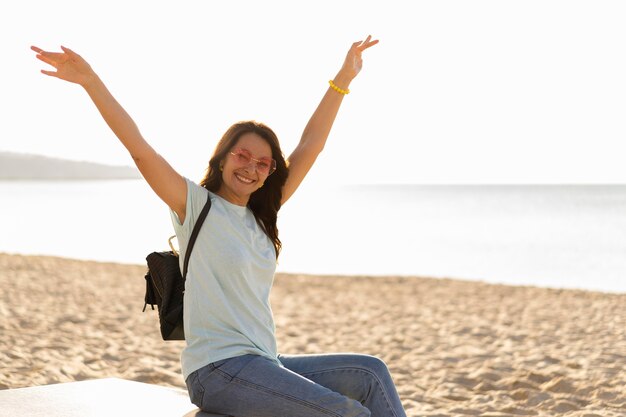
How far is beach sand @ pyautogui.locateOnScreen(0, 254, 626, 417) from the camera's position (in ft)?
19.5

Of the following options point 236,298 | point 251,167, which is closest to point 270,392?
point 236,298

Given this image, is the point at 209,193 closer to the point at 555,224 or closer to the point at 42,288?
the point at 42,288

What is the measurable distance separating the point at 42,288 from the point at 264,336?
9543 millimetres

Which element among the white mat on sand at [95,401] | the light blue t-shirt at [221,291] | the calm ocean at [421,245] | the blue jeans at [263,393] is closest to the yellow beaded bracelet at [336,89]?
the light blue t-shirt at [221,291]

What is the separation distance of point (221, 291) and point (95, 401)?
1486mm

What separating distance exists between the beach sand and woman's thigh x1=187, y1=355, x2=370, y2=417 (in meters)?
2.98

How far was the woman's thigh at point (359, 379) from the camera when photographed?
2805 mm

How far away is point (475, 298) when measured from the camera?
493 inches

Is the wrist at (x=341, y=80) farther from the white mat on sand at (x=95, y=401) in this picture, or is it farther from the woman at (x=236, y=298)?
the white mat on sand at (x=95, y=401)

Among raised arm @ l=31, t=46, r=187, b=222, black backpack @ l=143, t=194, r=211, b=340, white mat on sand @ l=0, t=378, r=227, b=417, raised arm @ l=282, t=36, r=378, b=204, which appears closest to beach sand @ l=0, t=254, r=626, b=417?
A: white mat on sand @ l=0, t=378, r=227, b=417

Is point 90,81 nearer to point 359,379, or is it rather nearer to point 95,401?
point 359,379

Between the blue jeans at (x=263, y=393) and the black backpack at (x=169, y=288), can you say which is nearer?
the blue jeans at (x=263, y=393)

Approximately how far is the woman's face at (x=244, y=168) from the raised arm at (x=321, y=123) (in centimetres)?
37

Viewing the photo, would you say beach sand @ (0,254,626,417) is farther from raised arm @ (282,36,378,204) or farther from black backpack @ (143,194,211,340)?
black backpack @ (143,194,211,340)
